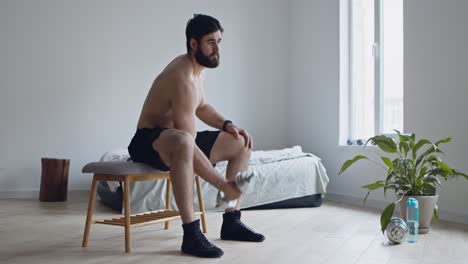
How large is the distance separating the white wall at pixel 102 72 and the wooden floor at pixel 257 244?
1.22m

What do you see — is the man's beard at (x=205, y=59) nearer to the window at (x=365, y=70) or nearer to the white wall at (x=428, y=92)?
the white wall at (x=428, y=92)

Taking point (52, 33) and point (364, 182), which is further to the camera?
point (52, 33)

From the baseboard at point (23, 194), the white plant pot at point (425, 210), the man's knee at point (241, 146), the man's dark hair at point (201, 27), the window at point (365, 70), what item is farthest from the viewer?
the baseboard at point (23, 194)

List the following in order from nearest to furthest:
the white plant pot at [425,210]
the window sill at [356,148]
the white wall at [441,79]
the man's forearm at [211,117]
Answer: the man's forearm at [211,117] < the white plant pot at [425,210] < the white wall at [441,79] < the window sill at [356,148]

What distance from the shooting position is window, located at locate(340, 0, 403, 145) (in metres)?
4.08

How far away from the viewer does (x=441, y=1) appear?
129 inches

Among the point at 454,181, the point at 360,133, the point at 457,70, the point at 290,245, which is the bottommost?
the point at 290,245

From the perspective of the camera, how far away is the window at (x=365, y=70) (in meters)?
4.08

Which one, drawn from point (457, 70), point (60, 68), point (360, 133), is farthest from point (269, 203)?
point (60, 68)

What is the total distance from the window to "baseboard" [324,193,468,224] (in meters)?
0.46

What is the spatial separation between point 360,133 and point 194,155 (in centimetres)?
249

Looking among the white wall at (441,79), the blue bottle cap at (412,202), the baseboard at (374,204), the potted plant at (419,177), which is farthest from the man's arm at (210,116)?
the baseboard at (374,204)

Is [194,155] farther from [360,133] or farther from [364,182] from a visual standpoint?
[360,133]

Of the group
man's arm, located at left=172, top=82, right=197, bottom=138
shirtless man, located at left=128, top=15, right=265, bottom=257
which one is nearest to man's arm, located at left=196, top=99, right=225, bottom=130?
shirtless man, located at left=128, top=15, right=265, bottom=257
